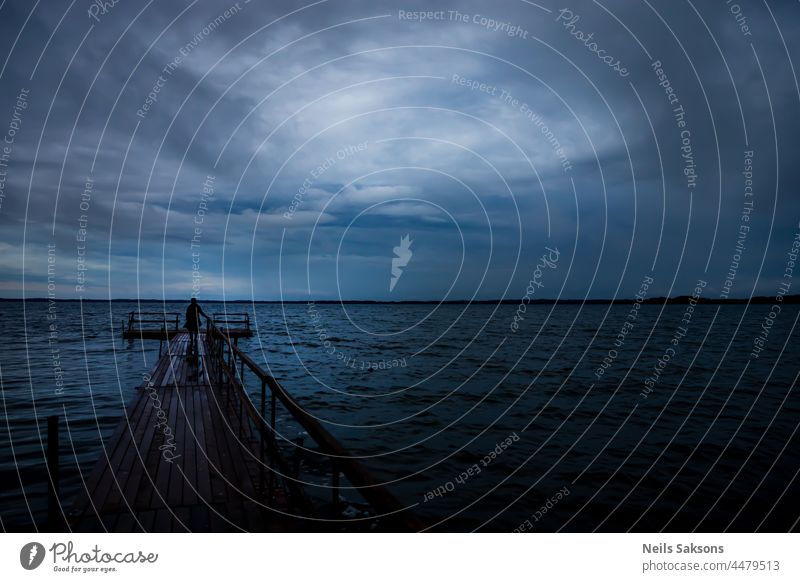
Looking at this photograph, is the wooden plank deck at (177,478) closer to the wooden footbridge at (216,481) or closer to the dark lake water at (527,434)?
the wooden footbridge at (216,481)

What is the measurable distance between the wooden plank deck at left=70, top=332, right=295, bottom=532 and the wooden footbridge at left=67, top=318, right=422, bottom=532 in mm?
11

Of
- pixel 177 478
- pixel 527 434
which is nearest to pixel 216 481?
pixel 177 478

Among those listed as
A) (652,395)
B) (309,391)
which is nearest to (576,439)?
(652,395)

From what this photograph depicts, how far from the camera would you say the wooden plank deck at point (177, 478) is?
4520mm

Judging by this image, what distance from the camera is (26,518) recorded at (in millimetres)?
6035

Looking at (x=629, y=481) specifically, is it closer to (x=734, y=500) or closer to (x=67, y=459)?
(x=734, y=500)

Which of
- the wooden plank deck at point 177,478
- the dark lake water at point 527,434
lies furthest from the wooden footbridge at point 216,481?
the dark lake water at point 527,434

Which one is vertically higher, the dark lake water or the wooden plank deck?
the wooden plank deck

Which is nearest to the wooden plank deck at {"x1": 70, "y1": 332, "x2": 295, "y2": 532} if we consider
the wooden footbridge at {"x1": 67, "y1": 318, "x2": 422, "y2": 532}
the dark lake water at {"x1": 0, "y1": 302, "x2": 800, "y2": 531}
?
the wooden footbridge at {"x1": 67, "y1": 318, "x2": 422, "y2": 532}

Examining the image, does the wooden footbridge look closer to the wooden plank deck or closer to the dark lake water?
the wooden plank deck

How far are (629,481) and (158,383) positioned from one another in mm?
12050

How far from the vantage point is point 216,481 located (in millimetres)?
5508

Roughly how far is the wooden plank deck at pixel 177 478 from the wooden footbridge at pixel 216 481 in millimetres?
11

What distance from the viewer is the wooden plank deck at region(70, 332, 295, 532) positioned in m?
4.52
